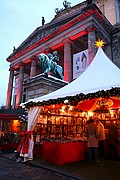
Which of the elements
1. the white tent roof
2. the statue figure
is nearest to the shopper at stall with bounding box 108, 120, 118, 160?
the white tent roof

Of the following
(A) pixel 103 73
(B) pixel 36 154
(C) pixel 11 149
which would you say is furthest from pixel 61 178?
(C) pixel 11 149

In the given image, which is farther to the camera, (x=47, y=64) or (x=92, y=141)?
(x=47, y=64)

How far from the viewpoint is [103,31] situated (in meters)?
21.7

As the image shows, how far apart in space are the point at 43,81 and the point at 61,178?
381 inches

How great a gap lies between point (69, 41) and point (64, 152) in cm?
1763

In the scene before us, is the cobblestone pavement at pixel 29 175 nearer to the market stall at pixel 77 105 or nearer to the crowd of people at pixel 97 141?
the market stall at pixel 77 105

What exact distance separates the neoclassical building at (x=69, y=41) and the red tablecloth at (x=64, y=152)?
6960mm

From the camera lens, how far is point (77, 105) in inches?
374

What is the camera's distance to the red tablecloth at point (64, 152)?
6.76 meters

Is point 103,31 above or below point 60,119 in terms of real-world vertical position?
above

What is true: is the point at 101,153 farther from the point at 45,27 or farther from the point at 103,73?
the point at 45,27

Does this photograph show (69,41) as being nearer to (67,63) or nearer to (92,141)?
(67,63)

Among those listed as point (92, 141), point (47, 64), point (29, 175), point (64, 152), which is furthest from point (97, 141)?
point (47, 64)

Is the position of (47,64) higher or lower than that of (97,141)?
higher
